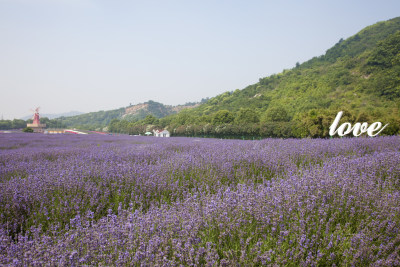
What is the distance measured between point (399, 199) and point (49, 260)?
3.02m

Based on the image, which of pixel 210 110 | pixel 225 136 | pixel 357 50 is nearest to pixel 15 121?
pixel 210 110

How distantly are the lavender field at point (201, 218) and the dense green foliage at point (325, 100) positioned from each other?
17.1m

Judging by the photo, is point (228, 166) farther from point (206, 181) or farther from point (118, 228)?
point (118, 228)

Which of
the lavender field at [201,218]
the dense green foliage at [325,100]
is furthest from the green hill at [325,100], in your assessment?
the lavender field at [201,218]

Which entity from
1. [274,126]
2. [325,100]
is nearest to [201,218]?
[274,126]

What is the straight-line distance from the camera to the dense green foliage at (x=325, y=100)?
21.6m

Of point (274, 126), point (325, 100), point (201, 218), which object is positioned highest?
point (325, 100)

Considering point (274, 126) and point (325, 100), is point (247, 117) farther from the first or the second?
point (325, 100)

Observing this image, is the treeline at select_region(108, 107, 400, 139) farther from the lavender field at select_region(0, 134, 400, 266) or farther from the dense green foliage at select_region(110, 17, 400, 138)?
the lavender field at select_region(0, 134, 400, 266)

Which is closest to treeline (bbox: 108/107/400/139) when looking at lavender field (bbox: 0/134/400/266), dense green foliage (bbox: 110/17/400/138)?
dense green foliage (bbox: 110/17/400/138)

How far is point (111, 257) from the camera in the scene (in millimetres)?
1542

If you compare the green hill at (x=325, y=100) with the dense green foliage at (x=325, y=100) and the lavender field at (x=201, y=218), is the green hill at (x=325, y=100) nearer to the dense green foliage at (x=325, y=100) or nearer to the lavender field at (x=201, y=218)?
the dense green foliage at (x=325, y=100)

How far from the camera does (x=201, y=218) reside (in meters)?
2.02

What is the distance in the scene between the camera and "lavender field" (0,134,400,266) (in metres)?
1.64
